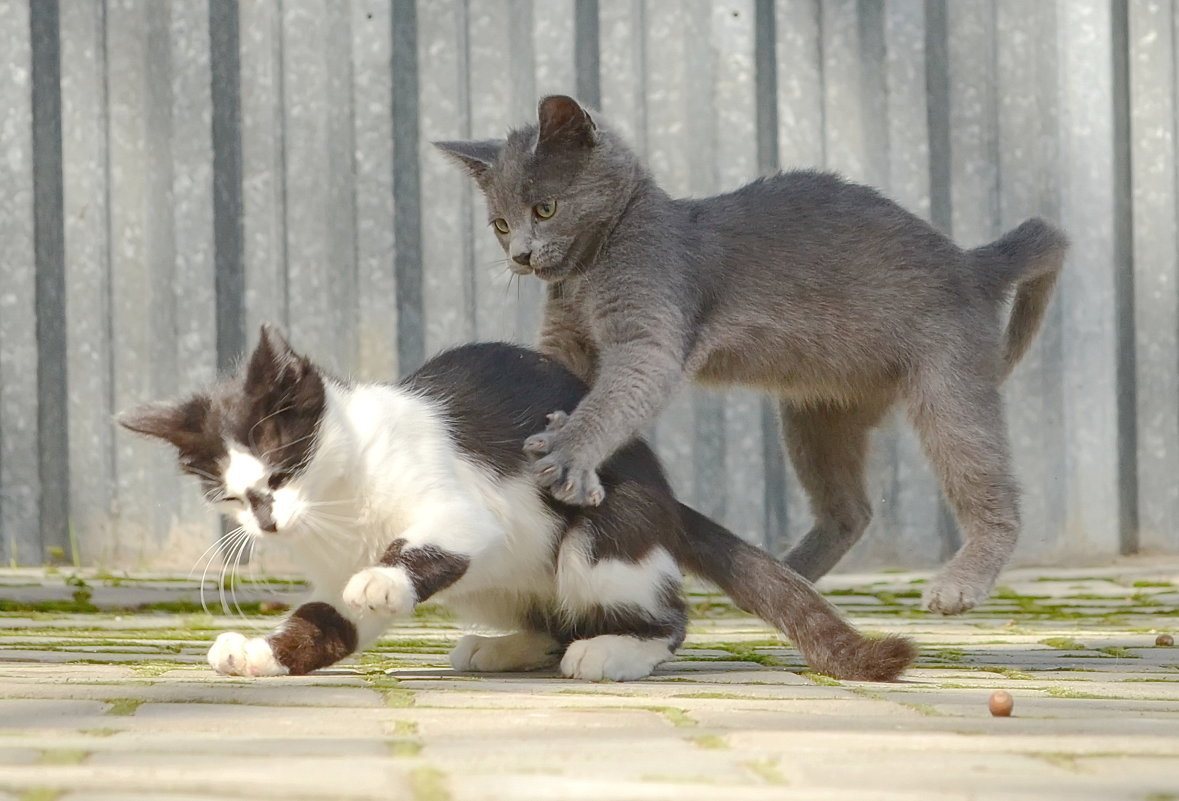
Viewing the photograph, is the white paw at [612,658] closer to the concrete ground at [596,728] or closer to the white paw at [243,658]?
the concrete ground at [596,728]

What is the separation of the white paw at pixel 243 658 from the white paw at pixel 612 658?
1.66 feet

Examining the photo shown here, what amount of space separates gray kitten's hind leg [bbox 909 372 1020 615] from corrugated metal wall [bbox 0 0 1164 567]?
144 cm

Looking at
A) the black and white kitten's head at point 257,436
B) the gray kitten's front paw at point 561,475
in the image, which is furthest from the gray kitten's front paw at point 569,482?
the black and white kitten's head at point 257,436

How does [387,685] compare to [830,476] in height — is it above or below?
below

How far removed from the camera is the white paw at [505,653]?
8.79 ft

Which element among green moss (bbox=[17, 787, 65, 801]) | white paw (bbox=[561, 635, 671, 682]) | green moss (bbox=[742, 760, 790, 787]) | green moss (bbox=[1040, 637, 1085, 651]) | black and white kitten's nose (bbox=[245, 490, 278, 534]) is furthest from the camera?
green moss (bbox=[1040, 637, 1085, 651])

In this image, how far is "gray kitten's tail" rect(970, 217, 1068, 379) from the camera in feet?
11.2

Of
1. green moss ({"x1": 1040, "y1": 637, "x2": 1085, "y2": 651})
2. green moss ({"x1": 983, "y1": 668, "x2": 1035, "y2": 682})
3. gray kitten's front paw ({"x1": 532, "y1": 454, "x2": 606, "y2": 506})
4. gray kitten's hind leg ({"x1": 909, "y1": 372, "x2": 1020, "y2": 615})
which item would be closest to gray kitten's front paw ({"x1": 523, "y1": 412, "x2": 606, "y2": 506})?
gray kitten's front paw ({"x1": 532, "y1": 454, "x2": 606, "y2": 506})

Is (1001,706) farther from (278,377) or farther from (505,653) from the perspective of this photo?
(278,377)

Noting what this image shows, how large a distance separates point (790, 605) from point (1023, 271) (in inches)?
50.6

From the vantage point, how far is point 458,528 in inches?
93.9

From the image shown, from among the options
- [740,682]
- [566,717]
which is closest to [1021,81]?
[740,682]

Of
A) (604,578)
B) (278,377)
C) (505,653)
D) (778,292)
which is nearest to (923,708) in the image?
(604,578)

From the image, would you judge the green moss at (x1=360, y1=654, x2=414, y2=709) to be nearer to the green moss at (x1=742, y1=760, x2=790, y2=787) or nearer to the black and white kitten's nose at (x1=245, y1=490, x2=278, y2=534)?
the black and white kitten's nose at (x1=245, y1=490, x2=278, y2=534)
